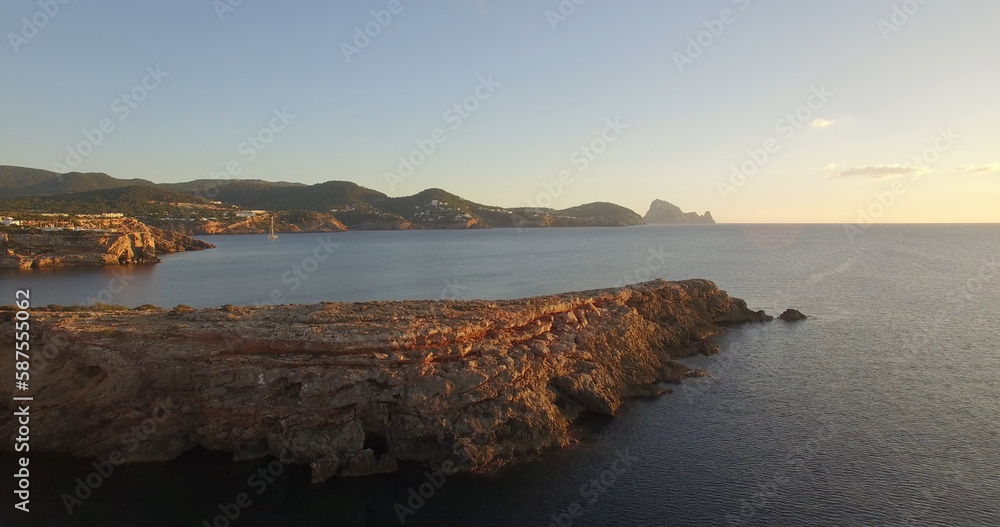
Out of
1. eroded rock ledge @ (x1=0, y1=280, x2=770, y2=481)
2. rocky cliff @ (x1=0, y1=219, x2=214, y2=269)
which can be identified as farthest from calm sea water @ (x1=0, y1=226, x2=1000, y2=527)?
rocky cliff @ (x1=0, y1=219, x2=214, y2=269)

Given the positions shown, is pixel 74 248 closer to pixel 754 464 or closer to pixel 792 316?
pixel 754 464

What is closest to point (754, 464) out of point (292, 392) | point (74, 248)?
point (292, 392)

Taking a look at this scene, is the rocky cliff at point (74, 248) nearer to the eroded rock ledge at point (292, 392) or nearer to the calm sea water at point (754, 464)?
the eroded rock ledge at point (292, 392)

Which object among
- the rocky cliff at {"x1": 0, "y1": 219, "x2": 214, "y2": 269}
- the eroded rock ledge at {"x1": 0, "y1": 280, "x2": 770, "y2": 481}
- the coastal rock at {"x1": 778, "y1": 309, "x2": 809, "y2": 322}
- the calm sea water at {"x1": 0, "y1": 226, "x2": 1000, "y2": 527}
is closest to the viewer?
the calm sea water at {"x1": 0, "y1": 226, "x2": 1000, "y2": 527}

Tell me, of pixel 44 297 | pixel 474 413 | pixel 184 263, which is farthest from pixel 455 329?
pixel 184 263

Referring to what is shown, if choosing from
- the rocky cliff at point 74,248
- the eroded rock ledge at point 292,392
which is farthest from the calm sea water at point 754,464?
the rocky cliff at point 74,248

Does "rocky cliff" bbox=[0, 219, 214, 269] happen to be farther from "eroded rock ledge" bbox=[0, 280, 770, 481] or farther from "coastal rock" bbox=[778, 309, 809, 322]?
"coastal rock" bbox=[778, 309, 809, 322]

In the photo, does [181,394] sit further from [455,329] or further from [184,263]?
[184,263]
